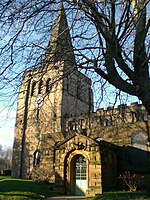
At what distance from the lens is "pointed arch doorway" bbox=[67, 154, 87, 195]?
18.3 m

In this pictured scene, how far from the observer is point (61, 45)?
845 cm

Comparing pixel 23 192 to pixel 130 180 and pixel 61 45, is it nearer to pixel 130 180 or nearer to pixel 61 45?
pixel 130 180

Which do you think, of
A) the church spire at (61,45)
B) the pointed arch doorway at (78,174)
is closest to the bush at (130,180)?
the pointed arch doorway at (78,174)

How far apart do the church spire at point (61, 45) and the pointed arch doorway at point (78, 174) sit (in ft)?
39.1

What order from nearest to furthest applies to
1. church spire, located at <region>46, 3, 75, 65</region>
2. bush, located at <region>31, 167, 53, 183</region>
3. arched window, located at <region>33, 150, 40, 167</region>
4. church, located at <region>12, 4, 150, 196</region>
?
church spire, located at <region>46, 3, 75, 65</region>, church, located at <region>12, 4, 150, 196</region>, bush, located at <region>31, 167, 53, 183</region>, arched window, located at <region>33, 150, 40, 167</region>

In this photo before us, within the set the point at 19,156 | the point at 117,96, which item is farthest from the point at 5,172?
the point at 117,96

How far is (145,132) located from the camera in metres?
24.5

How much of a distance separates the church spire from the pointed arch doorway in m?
11.9

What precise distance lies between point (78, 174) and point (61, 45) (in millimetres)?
12816

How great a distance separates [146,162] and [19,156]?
2280 cm

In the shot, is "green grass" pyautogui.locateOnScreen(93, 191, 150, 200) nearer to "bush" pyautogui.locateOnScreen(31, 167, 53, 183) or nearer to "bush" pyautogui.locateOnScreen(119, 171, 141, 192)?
"bush" pyautogui.locateOnScreen(119, 171, 141, 192)

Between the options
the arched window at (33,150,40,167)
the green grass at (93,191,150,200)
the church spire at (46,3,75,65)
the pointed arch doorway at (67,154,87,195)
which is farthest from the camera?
the arched window at (33,150,40,167)

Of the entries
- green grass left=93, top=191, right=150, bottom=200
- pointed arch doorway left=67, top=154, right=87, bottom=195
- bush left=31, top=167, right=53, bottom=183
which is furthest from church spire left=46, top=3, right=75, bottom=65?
bush left=31, top=167, right=53, bottom=183

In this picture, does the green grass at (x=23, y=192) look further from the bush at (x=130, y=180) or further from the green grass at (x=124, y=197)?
the bush at (x=130, y=180)
